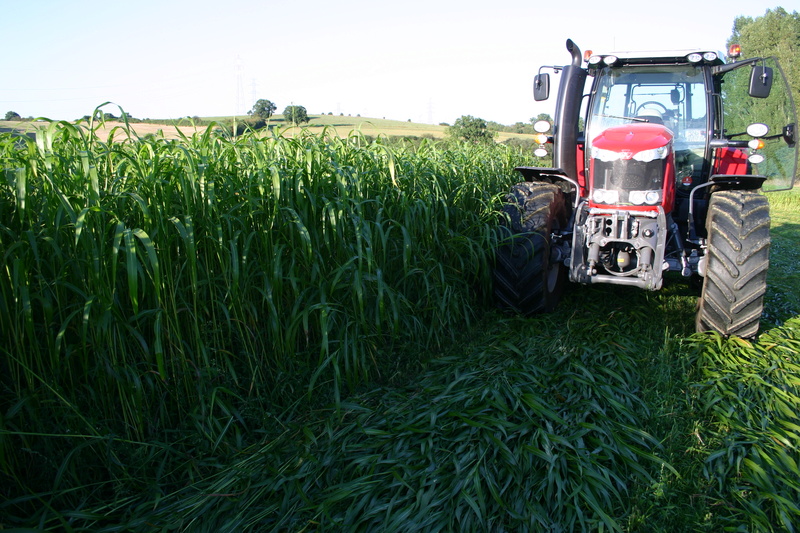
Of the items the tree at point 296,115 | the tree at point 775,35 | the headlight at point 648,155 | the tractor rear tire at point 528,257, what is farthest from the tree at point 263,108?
the tree at point 775,35

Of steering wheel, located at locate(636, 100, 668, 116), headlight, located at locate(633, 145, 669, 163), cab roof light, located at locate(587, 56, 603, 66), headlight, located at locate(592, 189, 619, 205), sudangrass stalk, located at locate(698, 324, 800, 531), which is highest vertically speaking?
cab roof light, located at locate(587, 56, 603, 66)

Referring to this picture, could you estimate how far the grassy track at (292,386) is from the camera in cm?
189

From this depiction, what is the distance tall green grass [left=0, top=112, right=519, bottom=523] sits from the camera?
1.95 meters

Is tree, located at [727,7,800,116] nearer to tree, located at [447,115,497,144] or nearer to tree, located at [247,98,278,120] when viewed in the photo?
tree, located at [447,115,497,144]

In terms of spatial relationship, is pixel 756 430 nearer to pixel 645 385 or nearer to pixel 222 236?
pixel 645 385

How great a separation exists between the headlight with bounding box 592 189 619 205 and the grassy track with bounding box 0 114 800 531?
34.4 inches

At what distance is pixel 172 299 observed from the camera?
2174mm

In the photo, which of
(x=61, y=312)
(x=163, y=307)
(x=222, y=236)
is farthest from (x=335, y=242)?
(x=61, y=312)

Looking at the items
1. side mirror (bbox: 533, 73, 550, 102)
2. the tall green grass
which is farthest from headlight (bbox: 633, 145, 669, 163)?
the tall green grass

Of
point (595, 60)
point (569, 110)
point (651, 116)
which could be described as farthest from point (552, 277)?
point (595, 60)

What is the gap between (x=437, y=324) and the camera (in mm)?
3303

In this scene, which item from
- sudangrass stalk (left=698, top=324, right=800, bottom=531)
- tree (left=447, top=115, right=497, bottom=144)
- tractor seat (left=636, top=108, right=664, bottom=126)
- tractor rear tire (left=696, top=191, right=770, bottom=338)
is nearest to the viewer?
sudangrass stalk (left=698, top=324, right=800, bottom=531)

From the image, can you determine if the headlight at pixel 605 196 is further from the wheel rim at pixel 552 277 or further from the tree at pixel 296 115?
the tree at pixel 296 115

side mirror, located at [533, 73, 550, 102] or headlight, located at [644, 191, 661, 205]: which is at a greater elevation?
side mirror, located at [533, 73, 550, 102]
